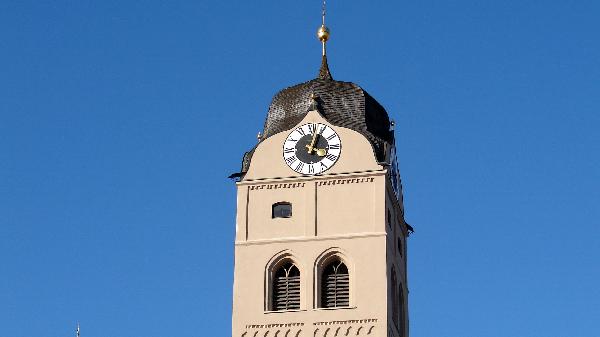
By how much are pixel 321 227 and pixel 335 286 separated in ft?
5.74

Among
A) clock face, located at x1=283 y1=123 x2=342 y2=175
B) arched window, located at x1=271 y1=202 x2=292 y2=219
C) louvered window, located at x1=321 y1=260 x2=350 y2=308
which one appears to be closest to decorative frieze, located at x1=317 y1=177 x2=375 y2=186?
clock face, located at x1=283 y1=123 x2=342 y2=175

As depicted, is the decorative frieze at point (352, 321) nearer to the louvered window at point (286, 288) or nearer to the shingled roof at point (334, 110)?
the louvered window at point (286, 288)

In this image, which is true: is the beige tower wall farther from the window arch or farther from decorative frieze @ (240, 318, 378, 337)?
the window arch

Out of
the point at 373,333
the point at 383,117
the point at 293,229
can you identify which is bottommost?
the point at 373,333

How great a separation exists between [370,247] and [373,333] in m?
2.57

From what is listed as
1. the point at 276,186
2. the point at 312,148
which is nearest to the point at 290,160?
the point at 312,148

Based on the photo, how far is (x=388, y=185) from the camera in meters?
51.2

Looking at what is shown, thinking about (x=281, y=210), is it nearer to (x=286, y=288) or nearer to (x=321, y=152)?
(x=321, y=152)

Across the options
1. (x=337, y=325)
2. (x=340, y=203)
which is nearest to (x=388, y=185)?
(x=340, y=203)

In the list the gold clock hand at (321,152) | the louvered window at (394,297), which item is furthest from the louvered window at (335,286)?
the gold clock hand at (321,152)

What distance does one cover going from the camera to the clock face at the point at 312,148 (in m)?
51.2

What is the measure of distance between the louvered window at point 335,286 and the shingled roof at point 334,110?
350 centimetres

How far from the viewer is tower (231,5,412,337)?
49094mm

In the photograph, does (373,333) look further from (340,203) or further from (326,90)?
(326,90)
